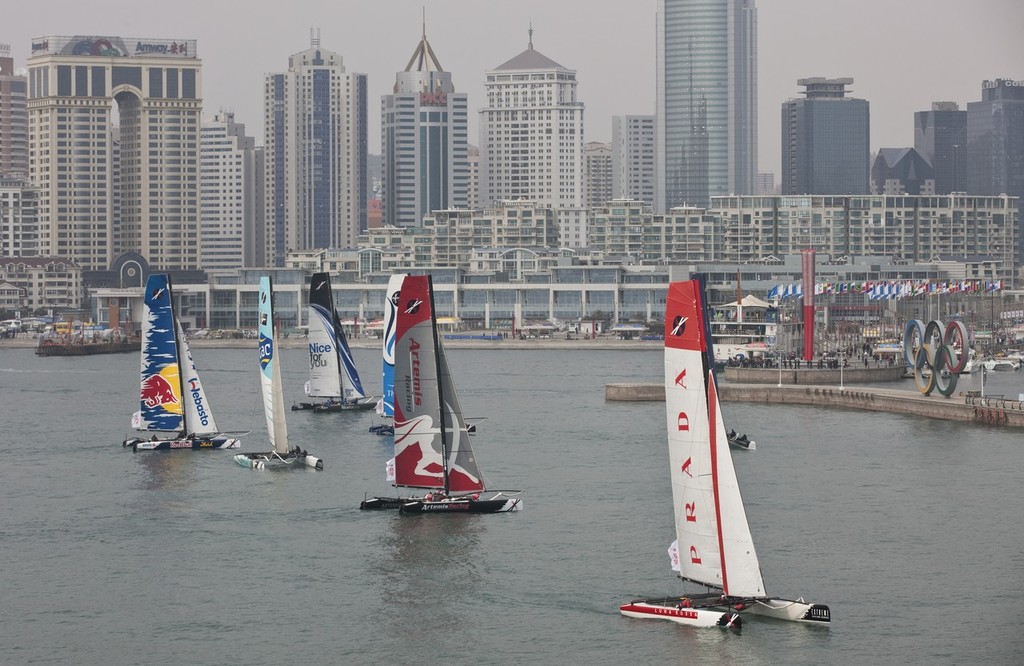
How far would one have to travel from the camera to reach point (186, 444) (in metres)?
62.6

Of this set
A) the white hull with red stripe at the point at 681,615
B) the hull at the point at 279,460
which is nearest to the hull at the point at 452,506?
the white hull with red stripe at the point at 681,615

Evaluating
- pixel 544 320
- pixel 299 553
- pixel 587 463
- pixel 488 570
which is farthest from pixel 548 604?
pixel 544 320

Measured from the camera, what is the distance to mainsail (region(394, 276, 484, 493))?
46.6 metres

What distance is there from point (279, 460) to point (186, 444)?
20.3 feet

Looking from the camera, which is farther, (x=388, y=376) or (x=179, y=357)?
(x=388, y=376)

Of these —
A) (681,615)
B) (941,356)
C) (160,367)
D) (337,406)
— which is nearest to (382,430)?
(160,367)

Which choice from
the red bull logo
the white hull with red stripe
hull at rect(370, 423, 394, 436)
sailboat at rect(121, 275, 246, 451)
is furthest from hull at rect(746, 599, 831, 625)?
hull at rect(370, 423, 394, 436)

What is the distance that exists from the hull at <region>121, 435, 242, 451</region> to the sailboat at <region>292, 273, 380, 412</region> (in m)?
15.1

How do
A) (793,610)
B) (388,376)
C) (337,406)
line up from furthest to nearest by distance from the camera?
(337,406)
(388,376)
(793,610)

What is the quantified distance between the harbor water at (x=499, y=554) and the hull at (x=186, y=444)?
2.45 feet

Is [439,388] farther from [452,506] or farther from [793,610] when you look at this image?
[793,610]

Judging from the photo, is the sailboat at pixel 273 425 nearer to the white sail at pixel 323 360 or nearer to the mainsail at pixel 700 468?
the white sail at pixel 323 360

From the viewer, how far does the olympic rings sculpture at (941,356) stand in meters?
75.7

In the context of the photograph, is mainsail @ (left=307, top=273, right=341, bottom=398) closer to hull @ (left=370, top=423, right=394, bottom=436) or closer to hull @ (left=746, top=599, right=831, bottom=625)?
hull @ (left=370, top=423, right=394, bottom=436)
